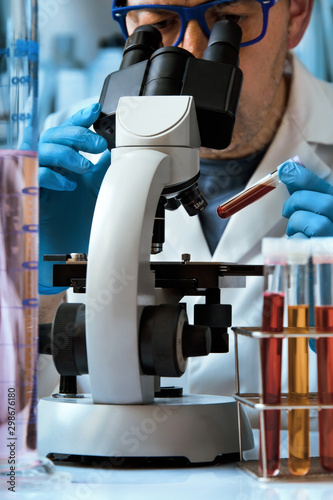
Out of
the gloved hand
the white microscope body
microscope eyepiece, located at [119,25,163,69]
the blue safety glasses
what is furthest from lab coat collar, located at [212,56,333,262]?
the white microscope body

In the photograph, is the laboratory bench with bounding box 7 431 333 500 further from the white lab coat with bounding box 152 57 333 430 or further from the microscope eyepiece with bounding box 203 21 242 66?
the white lab coat with bounding box 152 57 333 430

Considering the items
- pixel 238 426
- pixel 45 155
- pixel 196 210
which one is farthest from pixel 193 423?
pixel 45 155

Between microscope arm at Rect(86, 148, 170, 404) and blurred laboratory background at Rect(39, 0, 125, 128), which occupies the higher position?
blurred laboratory background at Rect(39, 0, 125, 128)

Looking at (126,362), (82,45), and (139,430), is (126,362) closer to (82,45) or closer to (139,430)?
(139,430)

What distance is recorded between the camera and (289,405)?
77 cm

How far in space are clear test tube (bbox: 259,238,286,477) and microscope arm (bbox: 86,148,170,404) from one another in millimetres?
164

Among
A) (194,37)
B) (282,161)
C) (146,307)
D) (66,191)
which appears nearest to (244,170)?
(282,161)

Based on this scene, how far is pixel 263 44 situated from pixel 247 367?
0.89 m

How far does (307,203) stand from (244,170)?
824mm

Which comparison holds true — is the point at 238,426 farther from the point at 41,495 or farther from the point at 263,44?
the point at 263,44

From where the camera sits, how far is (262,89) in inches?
78.2

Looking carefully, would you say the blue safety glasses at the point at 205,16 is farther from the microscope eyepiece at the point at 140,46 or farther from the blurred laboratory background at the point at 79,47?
the blurred laboratory background at the point at 79,47

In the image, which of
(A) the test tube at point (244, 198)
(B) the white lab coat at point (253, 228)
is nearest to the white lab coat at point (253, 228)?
(B) the white lab coat at point (253, 228)

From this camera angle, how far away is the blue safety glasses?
160 cm
